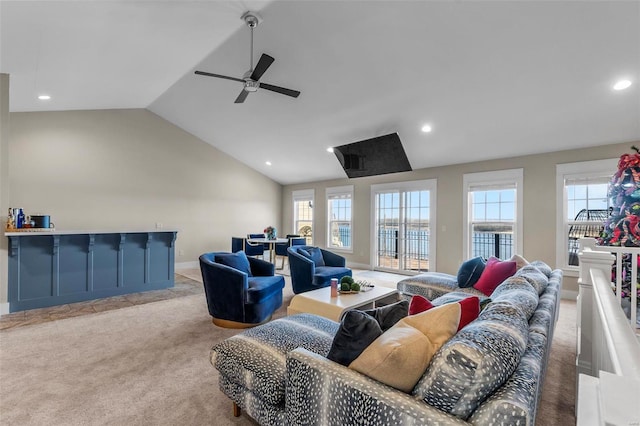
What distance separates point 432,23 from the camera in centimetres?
305

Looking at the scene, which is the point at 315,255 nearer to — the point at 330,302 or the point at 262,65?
the point at 330,302

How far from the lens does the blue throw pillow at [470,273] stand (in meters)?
3.51

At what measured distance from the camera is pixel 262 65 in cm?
315

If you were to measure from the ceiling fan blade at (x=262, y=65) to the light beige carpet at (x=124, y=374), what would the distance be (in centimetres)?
277

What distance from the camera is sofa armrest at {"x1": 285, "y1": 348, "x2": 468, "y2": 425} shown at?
100 cm

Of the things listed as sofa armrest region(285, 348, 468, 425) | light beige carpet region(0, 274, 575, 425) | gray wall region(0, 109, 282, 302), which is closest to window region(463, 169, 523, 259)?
light beige carpet region(0, 274, 575, 425)

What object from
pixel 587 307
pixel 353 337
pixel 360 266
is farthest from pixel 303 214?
pixel 353 337

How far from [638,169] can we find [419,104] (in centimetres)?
250

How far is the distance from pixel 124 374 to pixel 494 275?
3.57m

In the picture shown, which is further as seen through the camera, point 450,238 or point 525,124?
point 450,238

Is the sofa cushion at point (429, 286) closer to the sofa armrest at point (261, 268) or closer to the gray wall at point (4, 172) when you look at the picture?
the sofa armrest at point (261, 268)

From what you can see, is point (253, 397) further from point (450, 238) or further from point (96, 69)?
point (450, 238)

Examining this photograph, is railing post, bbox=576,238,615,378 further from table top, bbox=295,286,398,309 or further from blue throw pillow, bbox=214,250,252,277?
blue throw pillow, bbox=214,250,252,277

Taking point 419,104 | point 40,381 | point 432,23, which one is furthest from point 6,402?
point 419,104
